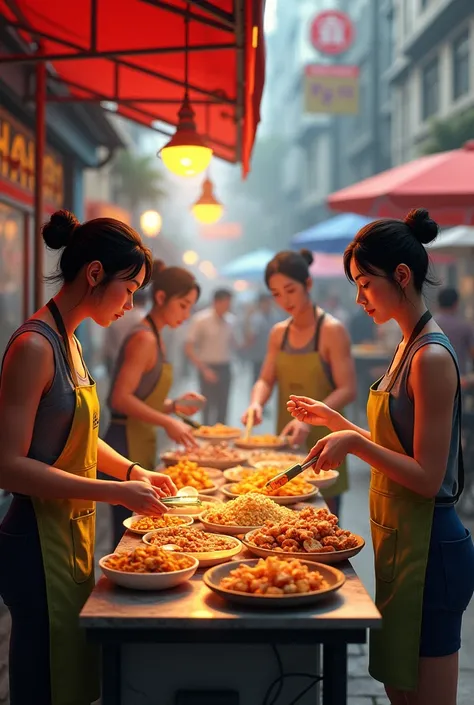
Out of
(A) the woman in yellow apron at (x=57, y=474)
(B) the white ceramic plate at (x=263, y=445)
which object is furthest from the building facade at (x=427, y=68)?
(A) the woman in yellow apron at (x=57, y=474)

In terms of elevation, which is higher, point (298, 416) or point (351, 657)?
point (298, 416)

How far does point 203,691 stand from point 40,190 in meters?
4.77

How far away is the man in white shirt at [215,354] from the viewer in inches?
531

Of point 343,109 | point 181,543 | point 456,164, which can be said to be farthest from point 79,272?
point 343,109

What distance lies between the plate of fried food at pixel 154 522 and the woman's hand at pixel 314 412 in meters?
0.70

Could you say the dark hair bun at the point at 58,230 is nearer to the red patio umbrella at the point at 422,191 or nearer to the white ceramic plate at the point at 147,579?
the white ceramic plate at the point at 147,579

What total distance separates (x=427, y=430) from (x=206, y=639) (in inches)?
42.4

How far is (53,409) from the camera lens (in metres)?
3.04

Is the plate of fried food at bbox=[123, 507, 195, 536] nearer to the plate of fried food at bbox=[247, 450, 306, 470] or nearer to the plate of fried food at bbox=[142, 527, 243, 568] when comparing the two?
the plate of fried food at bbox=[142, 527, 243, 568]

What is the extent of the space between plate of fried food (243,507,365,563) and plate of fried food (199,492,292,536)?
196mm

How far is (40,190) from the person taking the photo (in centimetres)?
668

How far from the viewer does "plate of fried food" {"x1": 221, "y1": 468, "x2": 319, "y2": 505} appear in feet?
13.9

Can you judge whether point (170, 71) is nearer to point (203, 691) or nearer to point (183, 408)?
point (183, 408)

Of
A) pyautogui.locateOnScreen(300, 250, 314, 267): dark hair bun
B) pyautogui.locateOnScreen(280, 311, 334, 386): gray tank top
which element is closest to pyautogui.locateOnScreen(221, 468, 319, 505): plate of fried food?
pyautogui.locateOnScreen(280, 311, 334, 386): gray tank top
